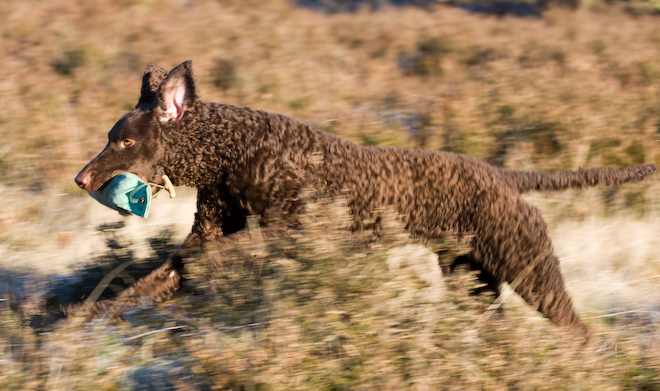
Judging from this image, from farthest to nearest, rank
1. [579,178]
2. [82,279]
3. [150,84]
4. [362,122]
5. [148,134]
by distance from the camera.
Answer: [362,122]
[82,279]
[579,178]
[150,84]
[148,134]

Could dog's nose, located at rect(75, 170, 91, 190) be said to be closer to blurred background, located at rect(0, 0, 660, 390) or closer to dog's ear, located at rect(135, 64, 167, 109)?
dog's ear, located at rect(135, 64, 167, 109)

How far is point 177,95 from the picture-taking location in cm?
345

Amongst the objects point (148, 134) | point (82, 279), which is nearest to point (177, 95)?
point (148, 134)

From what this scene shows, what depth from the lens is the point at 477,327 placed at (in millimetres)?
3322

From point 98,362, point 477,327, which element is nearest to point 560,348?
point 477,327

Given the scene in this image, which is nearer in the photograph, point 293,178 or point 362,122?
point 293,178

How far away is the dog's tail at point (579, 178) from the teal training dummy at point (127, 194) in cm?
198

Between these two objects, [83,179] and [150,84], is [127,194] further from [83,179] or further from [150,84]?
[150,84]

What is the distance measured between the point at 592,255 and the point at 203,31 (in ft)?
20.4

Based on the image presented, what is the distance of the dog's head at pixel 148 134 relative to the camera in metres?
3.38

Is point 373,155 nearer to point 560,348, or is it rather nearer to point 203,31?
point 560,348

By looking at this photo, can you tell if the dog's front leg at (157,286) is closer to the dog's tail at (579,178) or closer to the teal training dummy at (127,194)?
the teal training dummy at (127,194)

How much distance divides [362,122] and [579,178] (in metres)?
3.18

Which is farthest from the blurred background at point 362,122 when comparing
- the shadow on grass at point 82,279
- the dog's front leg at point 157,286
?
the dog's front leg at point 157,286
